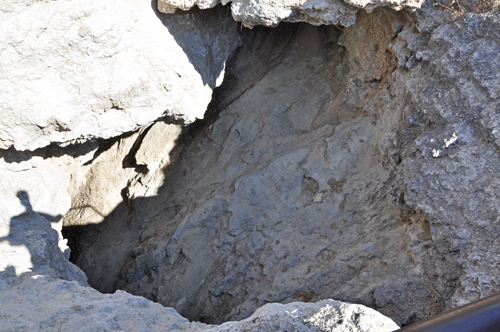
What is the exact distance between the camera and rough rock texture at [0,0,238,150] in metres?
3.01

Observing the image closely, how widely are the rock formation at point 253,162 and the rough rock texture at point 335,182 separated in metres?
0.02

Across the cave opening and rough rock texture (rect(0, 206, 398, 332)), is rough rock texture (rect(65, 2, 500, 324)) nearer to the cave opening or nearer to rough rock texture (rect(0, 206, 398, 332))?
the cave opening

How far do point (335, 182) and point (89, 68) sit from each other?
265 centimetres

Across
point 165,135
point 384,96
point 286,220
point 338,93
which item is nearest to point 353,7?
point 384,96

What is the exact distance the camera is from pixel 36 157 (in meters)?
3.73

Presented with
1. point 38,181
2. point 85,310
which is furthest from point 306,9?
point 38,181

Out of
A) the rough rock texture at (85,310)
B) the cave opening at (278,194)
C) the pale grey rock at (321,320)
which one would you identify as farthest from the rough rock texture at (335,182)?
the rough rock texture at (85,310)

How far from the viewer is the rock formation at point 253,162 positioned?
271 centimetres

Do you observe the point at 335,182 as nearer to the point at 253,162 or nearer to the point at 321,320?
the point at 253,162

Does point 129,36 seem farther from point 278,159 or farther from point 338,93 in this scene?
point 338,93

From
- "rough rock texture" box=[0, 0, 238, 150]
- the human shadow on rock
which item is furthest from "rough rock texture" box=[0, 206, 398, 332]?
"rough rock texture" box=[0, 0, 238, 150]

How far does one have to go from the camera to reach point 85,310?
8.00ft

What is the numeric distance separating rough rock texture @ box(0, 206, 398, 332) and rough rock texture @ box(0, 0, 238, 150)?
0.94 m

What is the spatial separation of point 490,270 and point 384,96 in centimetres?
197
